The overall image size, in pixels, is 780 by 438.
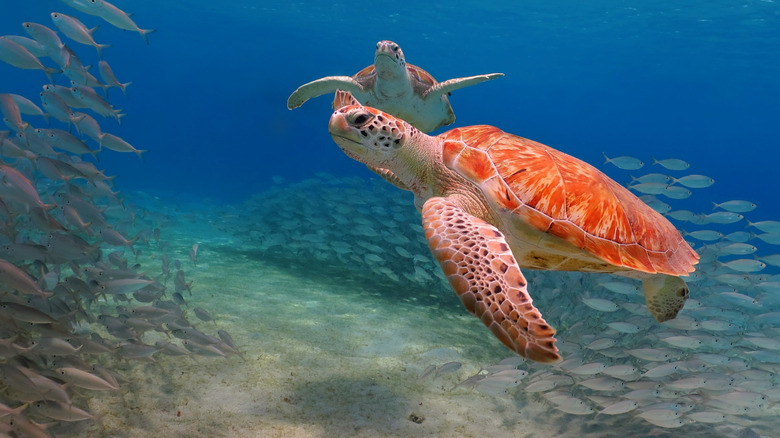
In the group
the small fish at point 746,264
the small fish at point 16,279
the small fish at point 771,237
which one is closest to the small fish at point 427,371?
the small fish at point 16,279

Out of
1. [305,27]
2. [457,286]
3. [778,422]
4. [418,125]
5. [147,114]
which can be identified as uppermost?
[305,27]

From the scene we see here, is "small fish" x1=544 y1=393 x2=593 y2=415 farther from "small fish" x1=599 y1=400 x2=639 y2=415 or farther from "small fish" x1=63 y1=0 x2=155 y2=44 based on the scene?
"small fish" x1=63 y1=0 x2=155 y2=44

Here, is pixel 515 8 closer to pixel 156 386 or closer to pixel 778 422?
pixel 778 422

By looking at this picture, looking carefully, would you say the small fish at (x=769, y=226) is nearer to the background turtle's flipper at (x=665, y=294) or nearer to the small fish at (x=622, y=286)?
the small fish at (x=622, y=286)

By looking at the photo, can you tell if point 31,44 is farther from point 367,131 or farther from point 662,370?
point 662,370

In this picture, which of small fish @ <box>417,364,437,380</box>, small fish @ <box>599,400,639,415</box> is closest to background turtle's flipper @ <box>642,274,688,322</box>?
small fish @ <box>599,400,639,415</box>

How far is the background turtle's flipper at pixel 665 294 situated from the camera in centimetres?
315

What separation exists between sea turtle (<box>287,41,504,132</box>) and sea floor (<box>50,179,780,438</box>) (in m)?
2.94

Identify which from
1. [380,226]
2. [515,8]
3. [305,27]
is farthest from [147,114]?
[380,226]

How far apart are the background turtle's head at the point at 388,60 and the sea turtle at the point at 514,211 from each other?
2279mm

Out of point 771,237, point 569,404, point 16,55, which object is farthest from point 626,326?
point 16,55

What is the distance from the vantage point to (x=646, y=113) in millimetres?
60219

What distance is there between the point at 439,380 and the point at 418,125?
4047mm

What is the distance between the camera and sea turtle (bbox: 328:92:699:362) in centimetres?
238
